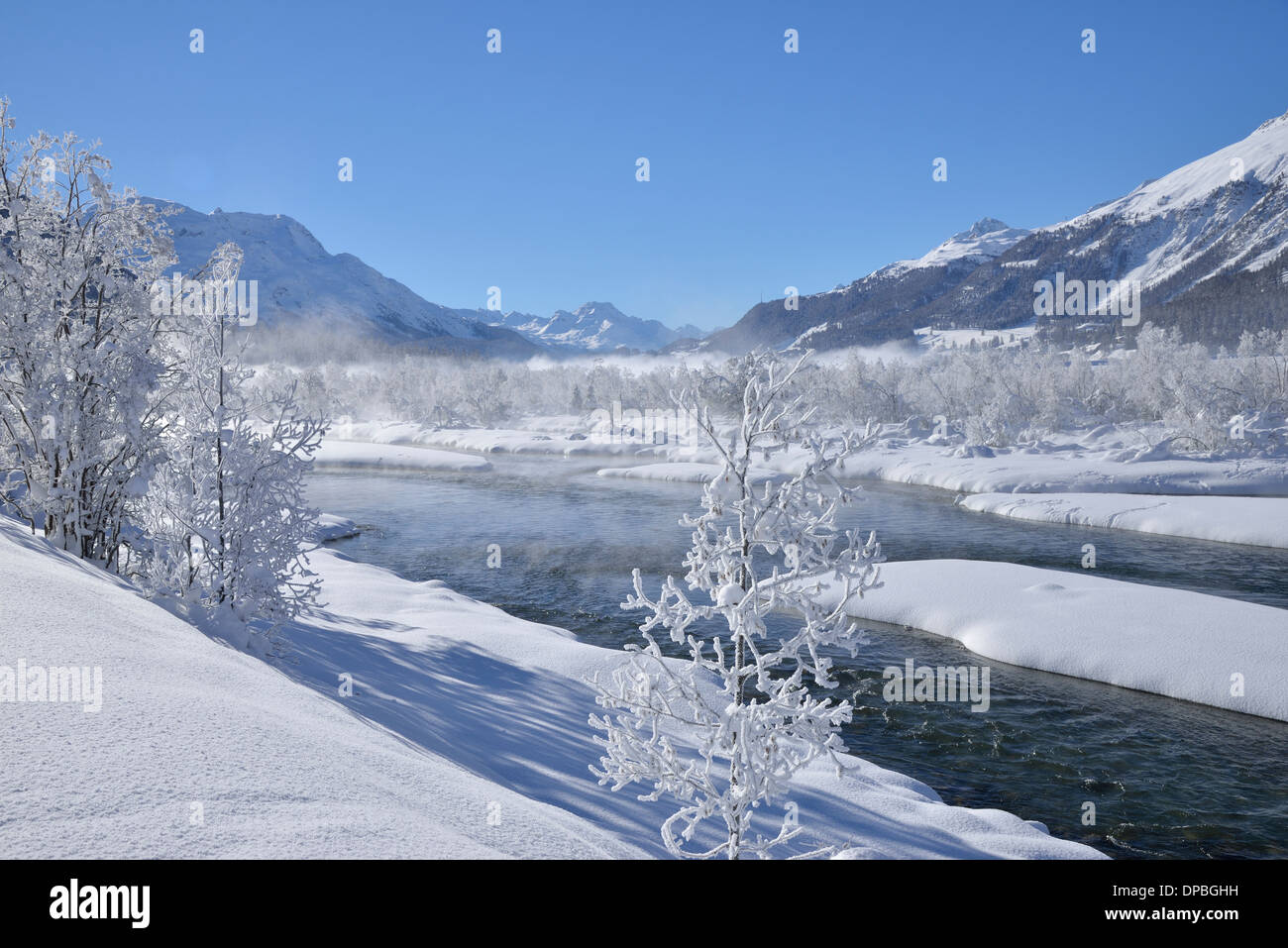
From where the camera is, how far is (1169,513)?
29344 mm

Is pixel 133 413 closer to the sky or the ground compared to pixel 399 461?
closer to the sky

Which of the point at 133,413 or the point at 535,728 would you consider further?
the point at 133,413

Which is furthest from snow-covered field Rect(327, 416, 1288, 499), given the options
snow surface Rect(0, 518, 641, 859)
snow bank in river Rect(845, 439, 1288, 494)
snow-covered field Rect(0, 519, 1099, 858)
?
snow surface Rect(0, 518, 641, 859)

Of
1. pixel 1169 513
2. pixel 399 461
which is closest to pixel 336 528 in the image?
pixel 399 461

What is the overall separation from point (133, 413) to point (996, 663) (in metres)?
16.5

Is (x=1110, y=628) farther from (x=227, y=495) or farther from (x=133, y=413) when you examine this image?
(x=133, y=413)

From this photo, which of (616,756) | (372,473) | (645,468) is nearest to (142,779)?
(616,756)

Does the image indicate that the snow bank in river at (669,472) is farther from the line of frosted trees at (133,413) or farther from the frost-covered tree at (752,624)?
the frost-covered tree at (752,624)

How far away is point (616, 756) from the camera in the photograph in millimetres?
4336

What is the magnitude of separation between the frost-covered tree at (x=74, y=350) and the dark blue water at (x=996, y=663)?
9774 mm

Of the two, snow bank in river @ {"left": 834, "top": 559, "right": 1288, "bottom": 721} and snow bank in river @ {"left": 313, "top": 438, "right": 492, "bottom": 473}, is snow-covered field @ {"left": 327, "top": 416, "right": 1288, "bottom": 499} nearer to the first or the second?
snow bank in river @ {"left": 834, "top": 559, "right": 1288, "bottom": 721}
